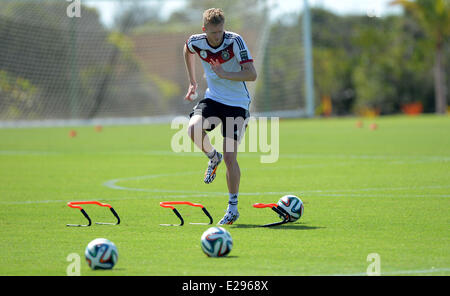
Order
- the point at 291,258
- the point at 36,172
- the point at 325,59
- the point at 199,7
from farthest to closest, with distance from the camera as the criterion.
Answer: the point at 325,59, the point at 199,7, the point at 36,172, the point at 291,258

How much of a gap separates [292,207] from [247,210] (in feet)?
4.34

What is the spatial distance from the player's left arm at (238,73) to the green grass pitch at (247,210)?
1.69 metres

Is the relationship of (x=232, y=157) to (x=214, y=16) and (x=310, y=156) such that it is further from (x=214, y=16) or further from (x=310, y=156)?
(x=310, y=156)

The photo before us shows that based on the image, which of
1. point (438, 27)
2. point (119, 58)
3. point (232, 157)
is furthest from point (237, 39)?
point (438, 27)

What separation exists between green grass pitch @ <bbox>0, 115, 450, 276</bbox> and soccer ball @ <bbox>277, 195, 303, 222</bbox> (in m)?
0.14

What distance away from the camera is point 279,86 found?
38062 millimetres

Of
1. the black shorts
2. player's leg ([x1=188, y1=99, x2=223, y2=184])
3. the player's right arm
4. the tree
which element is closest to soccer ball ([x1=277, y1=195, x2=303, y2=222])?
the black shorts

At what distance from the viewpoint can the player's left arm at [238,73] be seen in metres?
8.98

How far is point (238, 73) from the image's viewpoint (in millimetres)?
9109

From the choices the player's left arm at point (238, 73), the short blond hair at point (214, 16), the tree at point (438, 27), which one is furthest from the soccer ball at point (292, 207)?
the tree at point (438, 27)

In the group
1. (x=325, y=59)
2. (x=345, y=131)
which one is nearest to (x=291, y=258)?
(x=345, y=131)

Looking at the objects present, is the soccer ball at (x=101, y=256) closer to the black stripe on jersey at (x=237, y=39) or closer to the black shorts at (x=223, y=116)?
the black shorts at (x=223, y=116)
